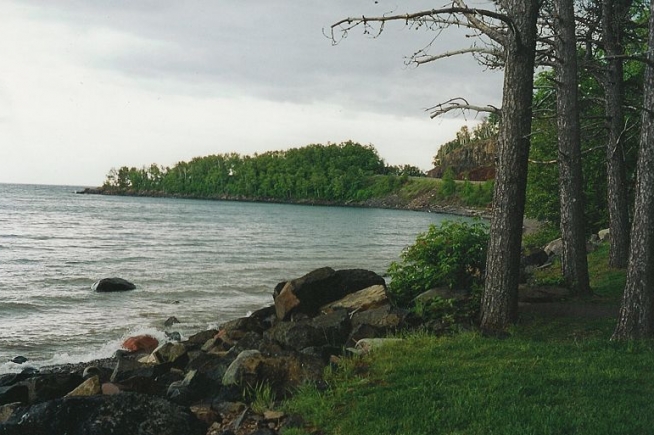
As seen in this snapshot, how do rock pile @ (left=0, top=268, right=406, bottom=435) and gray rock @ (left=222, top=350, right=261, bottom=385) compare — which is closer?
rock pile @ (left=0, top=268, right=406, bottom=435)

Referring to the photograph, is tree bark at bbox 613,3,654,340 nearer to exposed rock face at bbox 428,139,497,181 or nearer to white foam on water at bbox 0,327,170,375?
white foam on water at bbox 0,327,170,375

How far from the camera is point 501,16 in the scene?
32.2 ft

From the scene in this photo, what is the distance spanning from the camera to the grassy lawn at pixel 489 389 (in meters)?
6.43

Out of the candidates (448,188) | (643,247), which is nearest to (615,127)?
(643,247)

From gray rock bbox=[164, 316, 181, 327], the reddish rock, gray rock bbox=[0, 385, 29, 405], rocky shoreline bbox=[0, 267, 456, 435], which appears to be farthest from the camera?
gray rock bbox=[164, 316, 181, 327]

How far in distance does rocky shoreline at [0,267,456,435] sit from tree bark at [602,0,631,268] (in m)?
7.83

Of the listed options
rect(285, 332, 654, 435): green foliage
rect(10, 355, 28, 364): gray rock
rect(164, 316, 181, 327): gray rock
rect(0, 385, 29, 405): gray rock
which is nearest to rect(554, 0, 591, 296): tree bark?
rect(285, 332, 654, 435): green foliage

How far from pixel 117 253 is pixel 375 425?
113 feet

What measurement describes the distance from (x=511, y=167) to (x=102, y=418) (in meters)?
7.44

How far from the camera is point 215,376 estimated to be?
9.38 metres

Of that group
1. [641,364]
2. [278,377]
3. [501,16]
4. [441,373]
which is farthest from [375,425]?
[501,16]

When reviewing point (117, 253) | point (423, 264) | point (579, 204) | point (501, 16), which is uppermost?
point (501, 16)

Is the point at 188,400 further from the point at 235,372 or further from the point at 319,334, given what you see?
the point at 319,334

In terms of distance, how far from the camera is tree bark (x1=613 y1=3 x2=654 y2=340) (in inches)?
366
